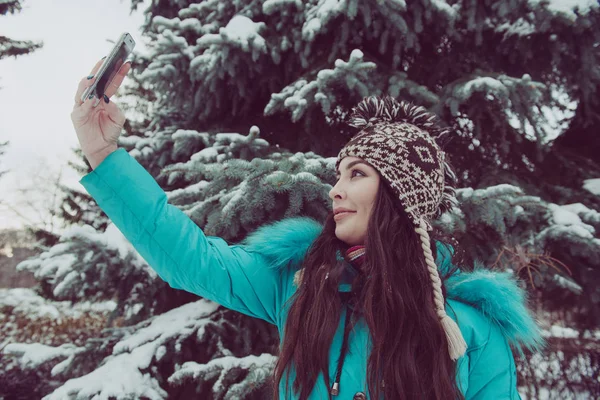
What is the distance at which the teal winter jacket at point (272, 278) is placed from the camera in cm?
119

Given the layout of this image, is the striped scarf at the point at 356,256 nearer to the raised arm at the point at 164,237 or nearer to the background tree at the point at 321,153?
the raised arm at the point at 164,237

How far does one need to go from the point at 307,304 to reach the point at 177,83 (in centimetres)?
270

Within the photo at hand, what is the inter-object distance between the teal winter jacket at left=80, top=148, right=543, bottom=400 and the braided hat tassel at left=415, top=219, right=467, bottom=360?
11 centimetres

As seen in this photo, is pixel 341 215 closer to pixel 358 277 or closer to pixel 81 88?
pixel 358 277

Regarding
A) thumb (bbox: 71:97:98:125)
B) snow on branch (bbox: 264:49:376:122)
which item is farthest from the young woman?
snow on branch (bbox: 264:49:376:122)

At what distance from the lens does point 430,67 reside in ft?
12.1

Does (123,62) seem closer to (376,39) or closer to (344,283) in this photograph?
(344,283)

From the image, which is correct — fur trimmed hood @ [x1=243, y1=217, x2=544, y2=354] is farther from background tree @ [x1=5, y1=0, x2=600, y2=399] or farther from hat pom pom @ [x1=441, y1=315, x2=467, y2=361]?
background tree @ [x1=5, y1=0, x2=600, y2=399]

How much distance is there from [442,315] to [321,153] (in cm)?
229

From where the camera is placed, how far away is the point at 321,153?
346cm

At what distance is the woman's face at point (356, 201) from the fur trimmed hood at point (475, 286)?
0.20 meters

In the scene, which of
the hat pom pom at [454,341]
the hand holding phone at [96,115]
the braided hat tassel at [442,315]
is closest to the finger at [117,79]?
the hand holding phone at [96,115]

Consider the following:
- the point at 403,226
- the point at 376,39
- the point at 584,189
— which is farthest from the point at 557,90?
the point at 403,226

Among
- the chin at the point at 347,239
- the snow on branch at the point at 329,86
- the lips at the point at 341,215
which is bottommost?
the chin at the point at 347,239
